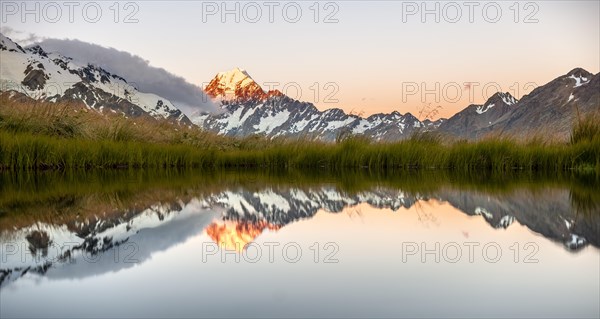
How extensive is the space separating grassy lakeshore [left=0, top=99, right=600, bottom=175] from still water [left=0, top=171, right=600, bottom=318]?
598 cm

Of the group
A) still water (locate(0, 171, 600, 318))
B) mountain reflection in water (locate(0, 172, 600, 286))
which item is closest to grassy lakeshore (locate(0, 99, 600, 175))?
mountain reflection in water (locate(0, 172, 600, 286))

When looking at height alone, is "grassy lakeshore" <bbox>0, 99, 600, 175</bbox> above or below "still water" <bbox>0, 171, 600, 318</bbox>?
above

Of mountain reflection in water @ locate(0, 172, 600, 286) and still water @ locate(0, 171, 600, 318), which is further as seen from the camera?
mountain reflection in water @ locate(0, 172, 600, 286)

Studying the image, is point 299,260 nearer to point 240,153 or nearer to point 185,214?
point 185,214

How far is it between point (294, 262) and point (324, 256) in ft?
0.53

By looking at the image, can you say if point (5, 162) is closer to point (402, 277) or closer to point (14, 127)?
point (14, 127)

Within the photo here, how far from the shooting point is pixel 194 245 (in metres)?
2.20

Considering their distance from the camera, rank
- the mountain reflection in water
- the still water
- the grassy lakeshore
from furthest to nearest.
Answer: the grassy lakeshore → the mountain reflection in water → the still water

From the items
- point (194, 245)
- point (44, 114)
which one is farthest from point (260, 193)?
point (44, 114)

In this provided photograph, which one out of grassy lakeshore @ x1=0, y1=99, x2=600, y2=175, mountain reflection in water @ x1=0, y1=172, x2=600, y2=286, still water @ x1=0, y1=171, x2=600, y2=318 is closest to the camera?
still water @ x1=0, y1=171, x2=600, y2=318

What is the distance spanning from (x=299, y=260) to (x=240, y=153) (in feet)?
35.9

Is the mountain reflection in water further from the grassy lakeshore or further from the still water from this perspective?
the grassy lakeshore

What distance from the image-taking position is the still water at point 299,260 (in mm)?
1369

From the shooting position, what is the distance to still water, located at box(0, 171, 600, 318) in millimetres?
Answer: 1369
